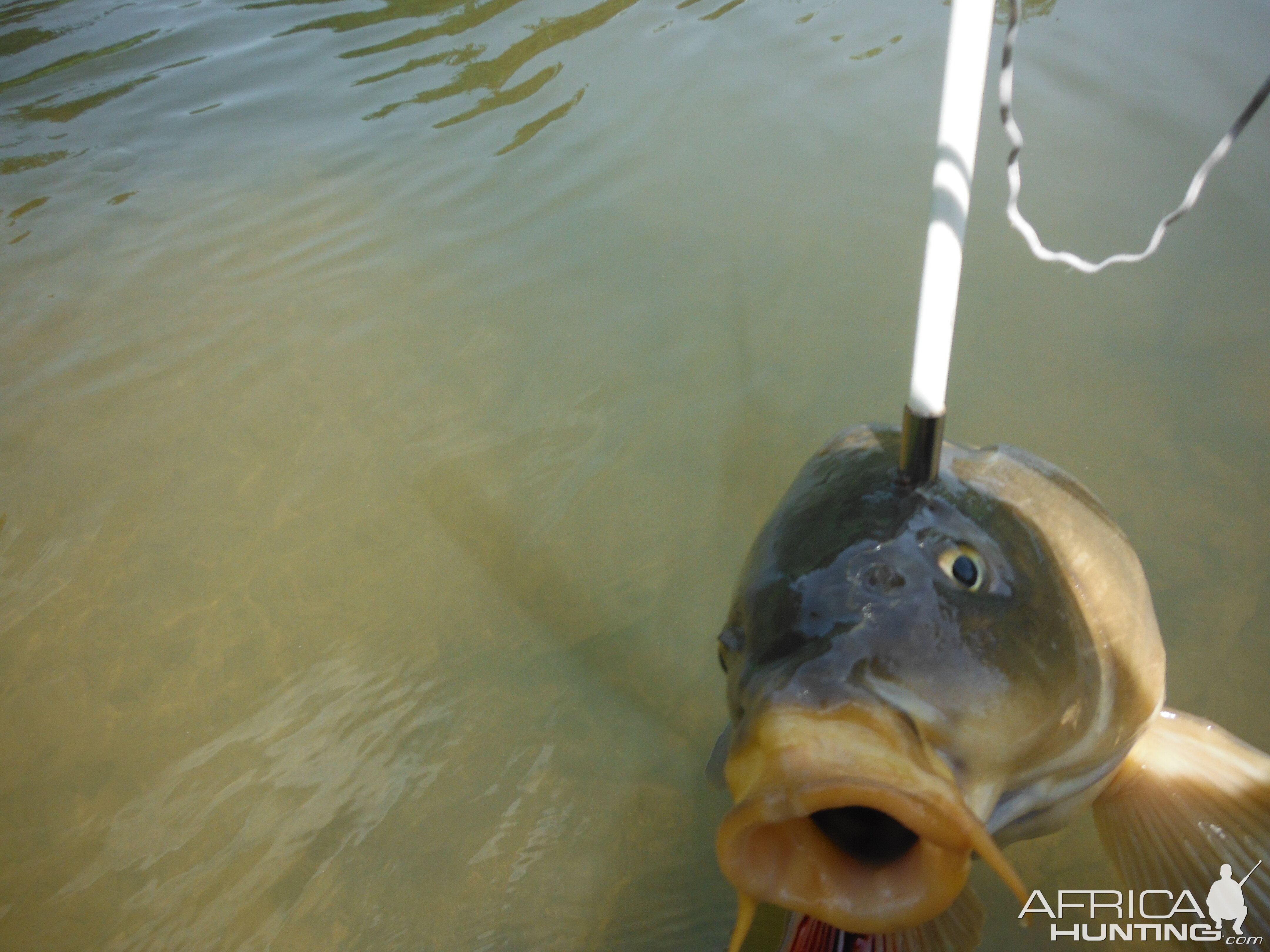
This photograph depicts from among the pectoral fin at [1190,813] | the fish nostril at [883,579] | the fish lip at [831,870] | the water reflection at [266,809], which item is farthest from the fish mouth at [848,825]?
the water reflection at [266,809]

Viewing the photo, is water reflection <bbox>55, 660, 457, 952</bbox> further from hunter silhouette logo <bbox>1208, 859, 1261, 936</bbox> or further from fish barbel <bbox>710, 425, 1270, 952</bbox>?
hunter silhouette logo <bbox>1208, 859, 1261, 936</bbox>

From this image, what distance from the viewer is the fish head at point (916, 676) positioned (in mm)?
1015

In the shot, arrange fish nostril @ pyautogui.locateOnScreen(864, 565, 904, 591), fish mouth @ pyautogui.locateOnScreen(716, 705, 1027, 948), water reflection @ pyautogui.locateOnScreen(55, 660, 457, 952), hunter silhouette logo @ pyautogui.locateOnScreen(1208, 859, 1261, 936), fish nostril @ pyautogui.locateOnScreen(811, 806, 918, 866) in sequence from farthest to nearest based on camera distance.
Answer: water reflection @ pyautogui.locateOnScreen(55, 660, 457, 952) < hunter silhouette logo @ pyautogui.locateOnScreen(1208, 859, 1261, 936) < fish nostril @ pyautogui.locateOnScreen(864, 565, 904, 591) < fish nostril @ pyautogui.locateOnScreen(811, 806, 918, 866) < fish mouth @ pyautogui.locateOnScreen(716, 705, 1027, 948)

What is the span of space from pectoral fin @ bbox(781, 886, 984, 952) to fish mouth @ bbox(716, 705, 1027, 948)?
0.38 metres

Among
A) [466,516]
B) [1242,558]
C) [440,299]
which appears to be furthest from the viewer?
[440,299]

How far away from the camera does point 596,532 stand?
2678 millimetres

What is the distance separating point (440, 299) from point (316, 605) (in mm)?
1482

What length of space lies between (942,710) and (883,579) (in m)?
0.20

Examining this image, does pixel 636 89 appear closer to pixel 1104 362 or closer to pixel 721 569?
pixel 1104 362

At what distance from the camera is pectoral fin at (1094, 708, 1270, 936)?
1541mm

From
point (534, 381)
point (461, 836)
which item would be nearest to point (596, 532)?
point (534, 381)

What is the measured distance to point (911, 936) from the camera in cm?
149

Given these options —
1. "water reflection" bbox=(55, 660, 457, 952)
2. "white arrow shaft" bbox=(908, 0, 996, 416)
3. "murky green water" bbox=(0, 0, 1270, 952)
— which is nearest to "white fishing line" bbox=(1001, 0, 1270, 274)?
"white arrow shaft" bbox=(908, 0, 996, 416)

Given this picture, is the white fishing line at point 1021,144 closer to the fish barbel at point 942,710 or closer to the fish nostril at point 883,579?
the fish barbel at point 942,710
